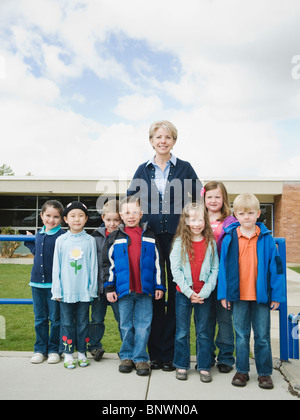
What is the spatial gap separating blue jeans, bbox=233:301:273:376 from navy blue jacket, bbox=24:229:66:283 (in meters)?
1.68

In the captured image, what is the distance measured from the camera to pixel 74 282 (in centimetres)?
326

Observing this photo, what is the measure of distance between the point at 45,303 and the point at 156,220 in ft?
4.21

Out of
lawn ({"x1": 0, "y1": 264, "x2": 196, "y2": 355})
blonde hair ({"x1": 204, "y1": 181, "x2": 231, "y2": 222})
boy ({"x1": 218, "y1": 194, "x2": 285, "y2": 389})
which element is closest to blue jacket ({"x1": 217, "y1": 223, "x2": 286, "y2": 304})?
boy ({"x1": 218, "y1": 194, "x2": 285, "y2": 389})

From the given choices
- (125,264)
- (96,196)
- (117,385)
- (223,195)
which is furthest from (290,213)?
(117,385)

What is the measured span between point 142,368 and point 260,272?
123 centimetres

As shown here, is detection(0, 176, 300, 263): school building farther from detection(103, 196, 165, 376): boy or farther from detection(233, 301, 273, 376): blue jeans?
detection(233, 301, 273, 376): blue jeans

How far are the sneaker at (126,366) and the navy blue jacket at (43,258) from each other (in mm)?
969

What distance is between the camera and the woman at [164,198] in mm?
3270

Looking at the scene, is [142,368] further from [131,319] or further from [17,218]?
[17,218]

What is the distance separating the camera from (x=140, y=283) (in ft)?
10.4

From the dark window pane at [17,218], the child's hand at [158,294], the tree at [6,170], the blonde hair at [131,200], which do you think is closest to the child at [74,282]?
the blonde hair at [131,200]

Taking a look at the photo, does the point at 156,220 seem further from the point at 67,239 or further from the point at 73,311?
the point at 73,311

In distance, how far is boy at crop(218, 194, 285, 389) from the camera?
2902 millimetres
